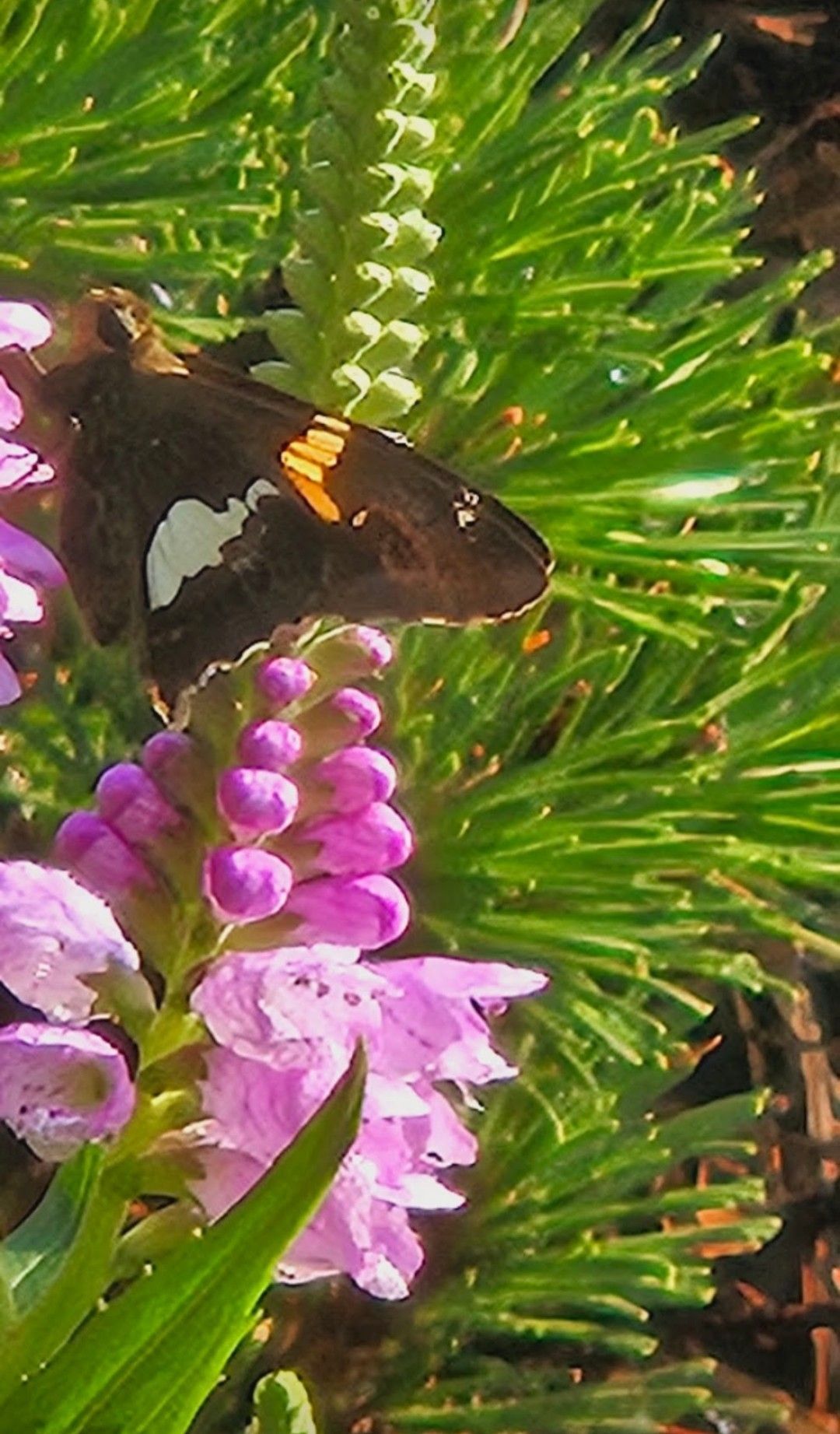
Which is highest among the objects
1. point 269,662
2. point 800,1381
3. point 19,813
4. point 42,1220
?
point 269,662

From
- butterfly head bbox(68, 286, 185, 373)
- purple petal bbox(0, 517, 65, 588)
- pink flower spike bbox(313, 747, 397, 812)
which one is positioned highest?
butterfly head bbox(68, 286, 185, 373)

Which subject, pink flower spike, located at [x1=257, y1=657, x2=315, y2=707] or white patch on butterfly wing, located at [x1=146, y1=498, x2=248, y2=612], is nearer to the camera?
pink flower spike, located at [x1=257, y1=657, x2=315, y2=707]

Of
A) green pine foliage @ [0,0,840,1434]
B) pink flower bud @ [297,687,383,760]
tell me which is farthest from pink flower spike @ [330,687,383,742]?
green pine foliage @ [0,0,840,1434]

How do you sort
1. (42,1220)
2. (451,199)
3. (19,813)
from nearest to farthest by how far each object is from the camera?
1. (42,1220)
2. (451,199)
3. (19,813)

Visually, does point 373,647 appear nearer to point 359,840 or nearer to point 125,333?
point 359,840

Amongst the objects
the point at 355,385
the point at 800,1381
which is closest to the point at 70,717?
the point at 355,385

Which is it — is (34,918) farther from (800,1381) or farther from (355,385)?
(800,1381)

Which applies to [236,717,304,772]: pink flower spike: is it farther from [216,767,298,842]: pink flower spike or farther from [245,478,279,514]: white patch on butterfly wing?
[245,478,279,514]: white patch on butterfly wing

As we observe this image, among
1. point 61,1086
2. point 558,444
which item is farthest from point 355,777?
point 558,444
